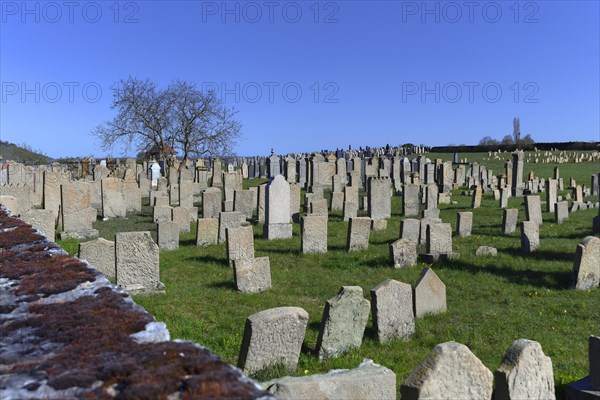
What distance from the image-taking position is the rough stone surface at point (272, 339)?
6.08 metres

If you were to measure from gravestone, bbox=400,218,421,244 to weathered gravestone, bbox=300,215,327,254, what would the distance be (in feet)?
6.93

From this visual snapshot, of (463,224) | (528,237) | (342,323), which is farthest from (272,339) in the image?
(463,224)

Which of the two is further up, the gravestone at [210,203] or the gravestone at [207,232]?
the gravestone at [210,203]

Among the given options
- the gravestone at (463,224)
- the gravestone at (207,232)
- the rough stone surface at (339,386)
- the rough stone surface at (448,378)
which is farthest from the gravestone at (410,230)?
the rough stone surface at (448,378)

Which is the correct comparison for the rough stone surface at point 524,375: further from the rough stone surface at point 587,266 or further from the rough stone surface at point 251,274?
the rough stone surface at point 587,266

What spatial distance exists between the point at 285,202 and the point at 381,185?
5.14 meters

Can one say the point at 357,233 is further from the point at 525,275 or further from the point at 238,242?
the point at 525,275

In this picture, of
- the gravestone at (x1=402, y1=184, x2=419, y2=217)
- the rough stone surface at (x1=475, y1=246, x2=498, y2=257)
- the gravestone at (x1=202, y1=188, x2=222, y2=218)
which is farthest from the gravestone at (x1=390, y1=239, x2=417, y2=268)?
the gravestone at (x1=402, y1=184, x2=419, y2=217)

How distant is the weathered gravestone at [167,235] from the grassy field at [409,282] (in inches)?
13.5

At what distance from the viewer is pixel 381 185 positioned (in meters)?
20.9

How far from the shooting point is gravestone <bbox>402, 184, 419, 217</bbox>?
22.3m

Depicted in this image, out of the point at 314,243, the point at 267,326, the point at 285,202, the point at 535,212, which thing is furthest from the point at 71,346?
the point at 535,212

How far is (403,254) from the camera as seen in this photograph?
12.5 meters

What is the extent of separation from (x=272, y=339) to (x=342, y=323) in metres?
1.25
